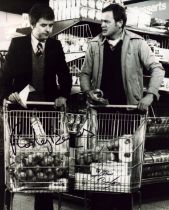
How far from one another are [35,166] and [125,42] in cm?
115

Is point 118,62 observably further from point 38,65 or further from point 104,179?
point 104,179

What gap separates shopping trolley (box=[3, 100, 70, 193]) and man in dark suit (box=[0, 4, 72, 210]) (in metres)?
0.26

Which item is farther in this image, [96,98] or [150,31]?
[150,31]

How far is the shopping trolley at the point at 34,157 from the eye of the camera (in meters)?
2.55

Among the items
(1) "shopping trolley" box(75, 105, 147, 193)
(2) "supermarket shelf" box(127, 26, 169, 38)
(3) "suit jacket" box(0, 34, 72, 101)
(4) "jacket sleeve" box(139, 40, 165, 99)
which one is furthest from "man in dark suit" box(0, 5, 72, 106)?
(2) "supermarket shelf" box(127, 26, 169, 38)

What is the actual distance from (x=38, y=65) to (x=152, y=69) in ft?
2.71

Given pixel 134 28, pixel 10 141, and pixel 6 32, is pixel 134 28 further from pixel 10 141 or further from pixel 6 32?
pixel 10 141

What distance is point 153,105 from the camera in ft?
14.7

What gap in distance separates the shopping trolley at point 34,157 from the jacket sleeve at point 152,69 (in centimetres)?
74

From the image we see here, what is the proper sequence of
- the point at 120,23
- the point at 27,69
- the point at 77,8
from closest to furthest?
the point at 27,69
the point at 120,23
the point at 77,8

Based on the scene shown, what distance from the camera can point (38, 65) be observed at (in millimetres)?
2922

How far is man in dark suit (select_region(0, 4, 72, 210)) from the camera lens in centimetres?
281

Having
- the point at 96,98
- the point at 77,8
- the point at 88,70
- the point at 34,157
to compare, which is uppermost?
the point at 77,8

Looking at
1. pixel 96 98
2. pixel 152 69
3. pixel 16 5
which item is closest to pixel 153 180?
pixel 152 69
